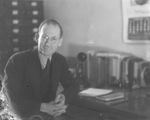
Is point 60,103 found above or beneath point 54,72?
beneath

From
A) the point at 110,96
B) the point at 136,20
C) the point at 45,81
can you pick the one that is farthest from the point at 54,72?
the point at 136,20

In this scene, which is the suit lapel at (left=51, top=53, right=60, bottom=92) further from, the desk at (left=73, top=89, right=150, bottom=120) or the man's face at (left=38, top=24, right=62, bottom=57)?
the desk at (left=73, top=89, right=150, bottom=120)

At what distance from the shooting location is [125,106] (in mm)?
1130

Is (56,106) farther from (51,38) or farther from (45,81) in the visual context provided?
(51,38)

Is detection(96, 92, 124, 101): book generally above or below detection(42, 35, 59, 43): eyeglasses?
below

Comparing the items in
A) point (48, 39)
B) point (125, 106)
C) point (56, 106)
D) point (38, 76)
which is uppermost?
point (48, 39)

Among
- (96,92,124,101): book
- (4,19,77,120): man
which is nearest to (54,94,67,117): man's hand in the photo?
(4,19,77,120): man

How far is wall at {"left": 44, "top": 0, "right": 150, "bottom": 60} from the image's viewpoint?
2.86ft

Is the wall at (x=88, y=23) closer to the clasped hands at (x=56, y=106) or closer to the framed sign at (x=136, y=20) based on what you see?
the framed sign at (x=136, y=20)

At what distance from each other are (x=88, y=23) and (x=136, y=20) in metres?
0.37

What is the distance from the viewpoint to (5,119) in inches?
32.2

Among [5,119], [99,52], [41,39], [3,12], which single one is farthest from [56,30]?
[99,52]

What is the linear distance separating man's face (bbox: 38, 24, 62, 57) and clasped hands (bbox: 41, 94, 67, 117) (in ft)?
0.49

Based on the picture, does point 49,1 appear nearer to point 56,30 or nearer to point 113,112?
point 56,30
